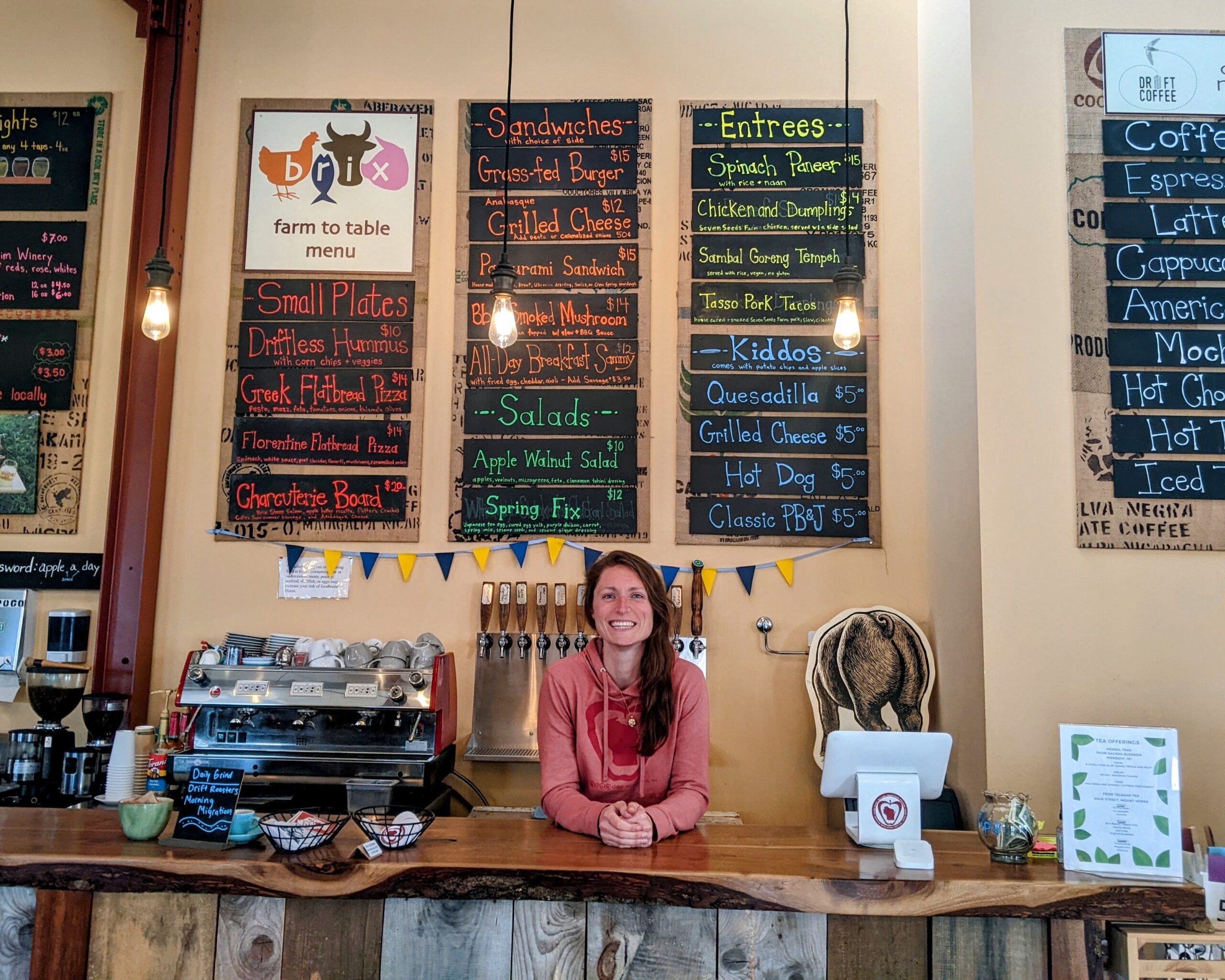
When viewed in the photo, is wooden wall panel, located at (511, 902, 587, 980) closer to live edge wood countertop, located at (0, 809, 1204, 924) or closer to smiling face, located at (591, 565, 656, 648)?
live edge wood countertop, located at (0, 809, 1204, 924)

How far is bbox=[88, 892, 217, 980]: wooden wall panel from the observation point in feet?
6.11

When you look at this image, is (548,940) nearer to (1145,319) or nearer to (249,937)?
(249,937)

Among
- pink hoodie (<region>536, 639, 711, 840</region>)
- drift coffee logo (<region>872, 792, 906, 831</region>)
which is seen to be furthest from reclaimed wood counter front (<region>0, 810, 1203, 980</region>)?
pink hoodie (<region>536, 639, 711, 840</region>)

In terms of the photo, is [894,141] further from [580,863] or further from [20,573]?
[20,573]

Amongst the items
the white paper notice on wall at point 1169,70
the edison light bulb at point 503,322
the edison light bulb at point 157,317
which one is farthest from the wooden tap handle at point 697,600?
the white paper notice on wall at point 1169,70

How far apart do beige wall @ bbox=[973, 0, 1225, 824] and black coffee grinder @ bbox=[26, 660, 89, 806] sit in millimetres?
3106

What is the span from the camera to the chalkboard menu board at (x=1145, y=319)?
302cm

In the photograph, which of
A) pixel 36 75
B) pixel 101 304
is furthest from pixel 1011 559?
pixel 36 75

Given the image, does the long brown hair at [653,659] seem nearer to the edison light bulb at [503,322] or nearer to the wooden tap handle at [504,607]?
the edison light bulb at [503,322]

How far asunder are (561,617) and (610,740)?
3.80 ft

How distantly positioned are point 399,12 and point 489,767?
10.2ft

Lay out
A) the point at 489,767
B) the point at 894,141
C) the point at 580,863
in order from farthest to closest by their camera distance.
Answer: the point at 894,141, the point at 489,767, the point at 580,863

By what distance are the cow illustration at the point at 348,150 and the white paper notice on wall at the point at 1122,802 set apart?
10.9 feet

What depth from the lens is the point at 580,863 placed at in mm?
1888
